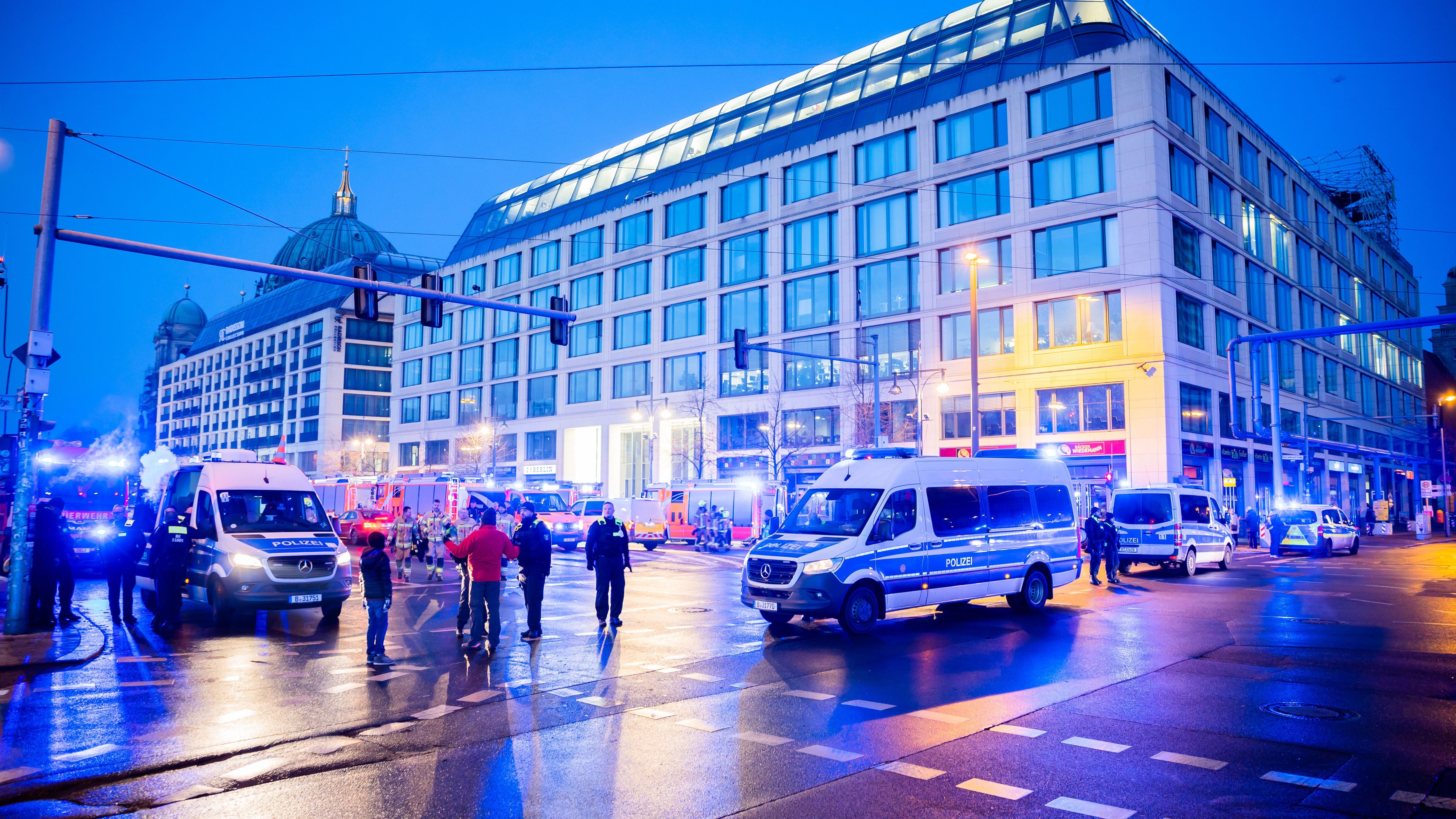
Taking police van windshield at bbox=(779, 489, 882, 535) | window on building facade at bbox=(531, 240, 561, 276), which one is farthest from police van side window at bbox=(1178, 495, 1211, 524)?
window on building facade at bbox=(531, 240, 561, 276)

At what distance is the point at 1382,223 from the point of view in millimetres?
77750

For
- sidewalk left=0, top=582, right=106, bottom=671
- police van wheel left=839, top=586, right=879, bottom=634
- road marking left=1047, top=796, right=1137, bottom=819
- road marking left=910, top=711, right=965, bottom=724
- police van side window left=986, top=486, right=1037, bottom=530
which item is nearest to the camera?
road marking left=1047, top=796, right=1137, bottom=819

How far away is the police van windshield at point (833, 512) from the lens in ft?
46.3

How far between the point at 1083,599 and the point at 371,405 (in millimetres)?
85446

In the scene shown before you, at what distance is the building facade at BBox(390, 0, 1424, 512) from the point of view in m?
41.5

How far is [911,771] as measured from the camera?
671cm

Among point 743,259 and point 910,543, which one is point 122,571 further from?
point 743,259

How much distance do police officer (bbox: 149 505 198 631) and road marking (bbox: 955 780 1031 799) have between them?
11.9 meters

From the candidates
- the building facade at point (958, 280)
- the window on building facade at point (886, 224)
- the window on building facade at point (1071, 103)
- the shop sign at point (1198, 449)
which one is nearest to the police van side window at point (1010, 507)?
the building facade at point (958, 280)

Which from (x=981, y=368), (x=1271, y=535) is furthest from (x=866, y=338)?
(x=1271, y=535)

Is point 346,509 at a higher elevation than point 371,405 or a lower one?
lower

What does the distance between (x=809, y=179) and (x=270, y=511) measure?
41.4 m

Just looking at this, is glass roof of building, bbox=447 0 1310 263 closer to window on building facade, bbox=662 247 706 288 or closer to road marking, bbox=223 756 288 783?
window on building facade, bbox=662 247 706 288

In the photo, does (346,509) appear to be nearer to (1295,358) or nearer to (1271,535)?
(1271,535)
